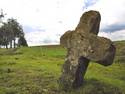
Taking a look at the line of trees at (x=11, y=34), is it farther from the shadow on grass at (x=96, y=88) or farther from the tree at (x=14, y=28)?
the shadow on grass at (x=96, y=88)

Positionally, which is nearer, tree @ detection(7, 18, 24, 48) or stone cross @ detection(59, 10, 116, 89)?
stone cross @ detection(59, 10, 116, 89)

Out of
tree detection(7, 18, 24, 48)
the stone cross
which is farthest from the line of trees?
the stone cross

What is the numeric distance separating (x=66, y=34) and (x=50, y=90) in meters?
3.78

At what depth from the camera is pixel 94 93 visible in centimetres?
2058

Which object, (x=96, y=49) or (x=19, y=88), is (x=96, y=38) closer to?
(x=96, y=49)

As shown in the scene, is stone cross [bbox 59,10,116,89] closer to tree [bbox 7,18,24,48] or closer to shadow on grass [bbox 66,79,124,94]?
shadow on grass [bbox 66,79,124,94]

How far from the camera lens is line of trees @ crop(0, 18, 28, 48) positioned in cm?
13850

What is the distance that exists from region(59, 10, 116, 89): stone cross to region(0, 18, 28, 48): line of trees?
116075 mm

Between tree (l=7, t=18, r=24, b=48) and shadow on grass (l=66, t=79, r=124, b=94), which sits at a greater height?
tree (l=7, t=18, r=24, b=48)

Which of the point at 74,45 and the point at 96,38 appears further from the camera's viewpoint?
the point at 74,45

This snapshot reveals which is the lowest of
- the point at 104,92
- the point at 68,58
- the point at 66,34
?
the point at 104,92

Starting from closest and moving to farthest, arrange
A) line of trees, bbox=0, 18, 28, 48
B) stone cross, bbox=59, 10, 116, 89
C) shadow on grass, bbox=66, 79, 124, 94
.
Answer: stone cross, bbox=59, 10, 116, 89 < shadow on grass, bbox=66, 79, 124, 94 < line of trees, bbox=0, 18, 28, 48

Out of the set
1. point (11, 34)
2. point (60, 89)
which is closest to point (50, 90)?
point (60, 89)

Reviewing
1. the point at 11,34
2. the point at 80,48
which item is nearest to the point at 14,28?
the point at 11,34
